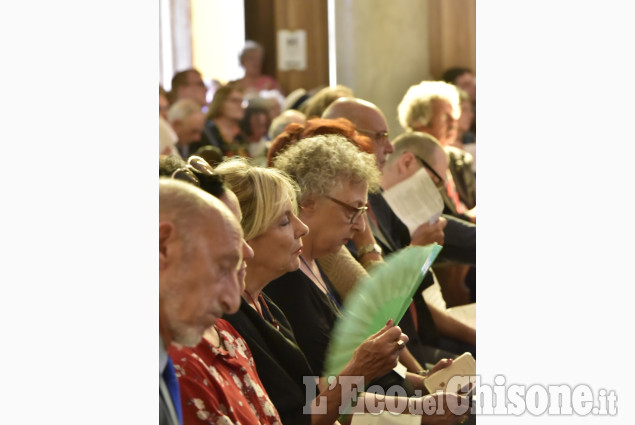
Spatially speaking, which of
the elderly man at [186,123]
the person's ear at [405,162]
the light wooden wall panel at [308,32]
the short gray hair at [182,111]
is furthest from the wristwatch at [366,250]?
the light wooden wall panel at [308,32]

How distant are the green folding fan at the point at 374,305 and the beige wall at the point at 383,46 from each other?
3124 mm

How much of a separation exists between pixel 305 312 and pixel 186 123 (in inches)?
218

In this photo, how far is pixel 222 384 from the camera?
245cm

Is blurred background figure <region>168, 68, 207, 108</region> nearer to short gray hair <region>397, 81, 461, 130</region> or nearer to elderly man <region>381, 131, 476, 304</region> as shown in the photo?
short gray hair <region>397, 81, 461, 130</region>

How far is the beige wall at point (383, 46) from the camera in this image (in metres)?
6.86

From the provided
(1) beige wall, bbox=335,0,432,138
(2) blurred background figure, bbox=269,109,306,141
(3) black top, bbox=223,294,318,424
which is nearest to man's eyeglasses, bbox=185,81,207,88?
(2) blurred background figure, bbox=269,109,306,141

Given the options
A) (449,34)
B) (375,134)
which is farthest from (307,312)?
(449,34)

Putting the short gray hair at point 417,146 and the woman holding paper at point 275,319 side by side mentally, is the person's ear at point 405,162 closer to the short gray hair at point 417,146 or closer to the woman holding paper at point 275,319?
the short gray hair at point 417,146

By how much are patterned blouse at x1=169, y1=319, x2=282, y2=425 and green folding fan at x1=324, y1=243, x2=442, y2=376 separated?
0.61 m

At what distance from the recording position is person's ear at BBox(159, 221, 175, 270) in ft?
6.66

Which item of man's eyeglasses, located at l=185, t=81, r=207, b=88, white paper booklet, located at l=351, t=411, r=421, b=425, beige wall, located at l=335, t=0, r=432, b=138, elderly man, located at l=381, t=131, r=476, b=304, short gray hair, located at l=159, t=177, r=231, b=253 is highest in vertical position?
beige wall, located at l=335, t=0, r=432, b=138
